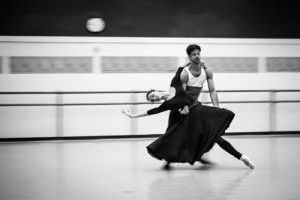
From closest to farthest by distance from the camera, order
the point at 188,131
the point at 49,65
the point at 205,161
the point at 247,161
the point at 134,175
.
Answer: the point at 134,175 < the point at 247,161 < the point at 188,131 < the point at 205,161 < the point at 49,65

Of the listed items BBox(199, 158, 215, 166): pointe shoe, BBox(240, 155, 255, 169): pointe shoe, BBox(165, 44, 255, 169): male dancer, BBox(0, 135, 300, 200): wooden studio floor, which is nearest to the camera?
BBox(0, 135, 300, 200): wooden studio floor

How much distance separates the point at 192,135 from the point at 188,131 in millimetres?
63

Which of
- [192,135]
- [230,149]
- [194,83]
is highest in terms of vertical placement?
[194,83]

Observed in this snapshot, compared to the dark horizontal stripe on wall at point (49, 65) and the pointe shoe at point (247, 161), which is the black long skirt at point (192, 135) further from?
the dark horizontal stripe on wall at point (49, 65)

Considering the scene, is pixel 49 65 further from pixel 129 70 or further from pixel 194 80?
pixel 194 80

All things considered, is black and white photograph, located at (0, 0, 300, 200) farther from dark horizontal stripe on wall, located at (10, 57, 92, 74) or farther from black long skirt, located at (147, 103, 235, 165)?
black long skirt, located at (147, 103, 235, 165)

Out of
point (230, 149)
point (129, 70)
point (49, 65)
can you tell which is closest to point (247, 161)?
point (230, 149)

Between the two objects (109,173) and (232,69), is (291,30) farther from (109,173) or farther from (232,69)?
(109,173)

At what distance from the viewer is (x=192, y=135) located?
4.78m

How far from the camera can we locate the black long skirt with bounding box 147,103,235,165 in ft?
15.5

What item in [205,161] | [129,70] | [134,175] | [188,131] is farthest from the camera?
[129,70]

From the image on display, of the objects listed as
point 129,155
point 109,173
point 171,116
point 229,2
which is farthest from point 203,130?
point 229,2

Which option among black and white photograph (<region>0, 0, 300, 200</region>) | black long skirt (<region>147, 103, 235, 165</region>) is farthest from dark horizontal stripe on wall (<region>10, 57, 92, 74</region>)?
black long skirt (<region>147, 103, 235, 165</region>)

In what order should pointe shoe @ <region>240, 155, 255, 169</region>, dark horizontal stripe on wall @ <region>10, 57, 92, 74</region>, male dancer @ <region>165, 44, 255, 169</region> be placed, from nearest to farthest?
1. pointe shoe @ <region>240, 155, 255, 169</region>
2. male dancer @ <region>165, 44, 255, 169</region>
3. dark horizontal stripe on wall @ <region>10, 57, 92, 74</region>
